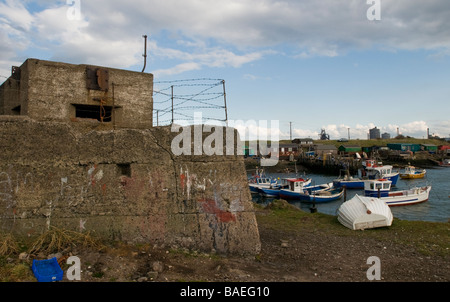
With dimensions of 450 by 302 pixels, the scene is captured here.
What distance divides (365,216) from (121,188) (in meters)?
8.90

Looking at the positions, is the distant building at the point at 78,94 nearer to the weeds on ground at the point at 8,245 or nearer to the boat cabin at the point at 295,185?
the weeds on ground at the point at 8,245

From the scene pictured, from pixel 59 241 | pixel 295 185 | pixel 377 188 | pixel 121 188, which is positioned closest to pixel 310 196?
pixel 295 185

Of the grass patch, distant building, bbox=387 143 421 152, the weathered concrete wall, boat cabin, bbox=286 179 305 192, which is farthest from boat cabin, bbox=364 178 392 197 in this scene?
distant building, bbox=387 143 421 152

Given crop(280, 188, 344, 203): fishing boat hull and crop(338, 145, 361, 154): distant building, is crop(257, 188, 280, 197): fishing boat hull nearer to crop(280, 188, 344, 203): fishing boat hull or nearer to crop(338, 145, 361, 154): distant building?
crop(280, 188, 344, 203): fishing boat hull

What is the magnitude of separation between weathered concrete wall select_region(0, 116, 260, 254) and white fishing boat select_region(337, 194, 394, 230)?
6016 mm

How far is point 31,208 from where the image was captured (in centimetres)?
652

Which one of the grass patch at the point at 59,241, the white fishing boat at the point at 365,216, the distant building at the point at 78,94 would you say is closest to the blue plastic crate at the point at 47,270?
the grass patch at the point at 59,241

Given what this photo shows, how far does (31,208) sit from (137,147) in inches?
94.8

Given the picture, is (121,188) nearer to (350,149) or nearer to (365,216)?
(365,216)

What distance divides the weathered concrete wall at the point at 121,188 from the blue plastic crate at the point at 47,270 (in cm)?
120

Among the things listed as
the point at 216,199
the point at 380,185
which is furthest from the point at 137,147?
the point at 380,185

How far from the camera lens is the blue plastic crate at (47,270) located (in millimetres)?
5121

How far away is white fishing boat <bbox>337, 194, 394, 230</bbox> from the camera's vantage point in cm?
1165
